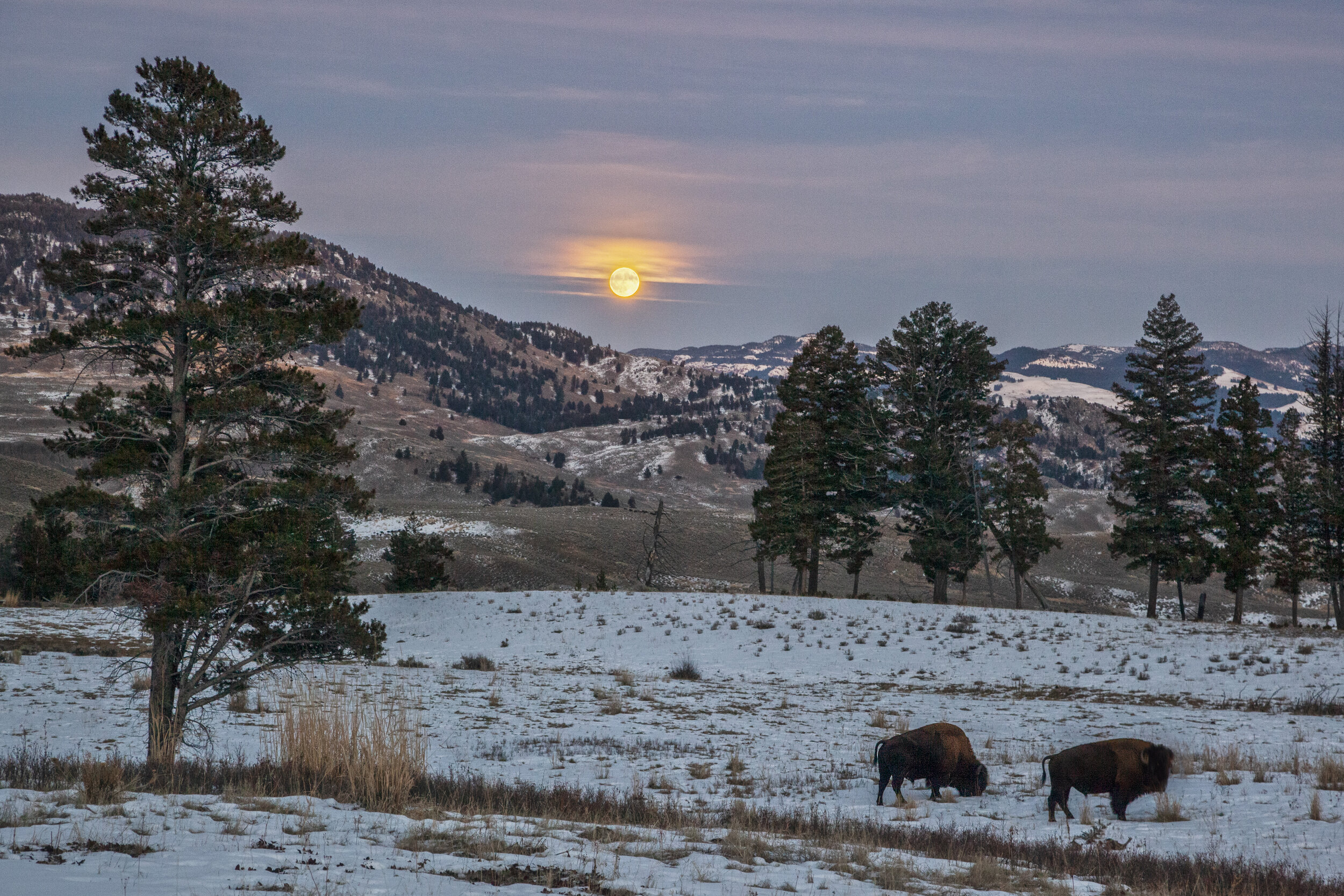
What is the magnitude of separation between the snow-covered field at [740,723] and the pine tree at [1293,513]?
1423cm

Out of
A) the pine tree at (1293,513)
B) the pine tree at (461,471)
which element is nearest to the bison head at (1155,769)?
the pine tree at (1293,513)

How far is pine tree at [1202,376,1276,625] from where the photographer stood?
1585 inches

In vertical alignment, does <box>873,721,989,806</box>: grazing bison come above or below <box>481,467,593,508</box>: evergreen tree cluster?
below

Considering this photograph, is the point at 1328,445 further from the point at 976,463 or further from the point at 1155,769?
the point at 1155,769

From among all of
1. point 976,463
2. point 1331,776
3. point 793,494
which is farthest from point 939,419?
point 1331,776

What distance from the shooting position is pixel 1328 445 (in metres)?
37.2

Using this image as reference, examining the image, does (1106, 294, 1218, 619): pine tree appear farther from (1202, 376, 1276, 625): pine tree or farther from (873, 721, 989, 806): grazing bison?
(873, 721, 989, 806): grazing bison

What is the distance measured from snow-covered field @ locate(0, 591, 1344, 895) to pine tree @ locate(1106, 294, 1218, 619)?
14.3 metres

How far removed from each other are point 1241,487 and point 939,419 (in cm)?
1473

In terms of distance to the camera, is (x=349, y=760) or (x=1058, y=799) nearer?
(x=349, y=760)

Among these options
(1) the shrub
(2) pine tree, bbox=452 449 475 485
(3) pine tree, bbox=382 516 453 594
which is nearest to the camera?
(1) the shrub

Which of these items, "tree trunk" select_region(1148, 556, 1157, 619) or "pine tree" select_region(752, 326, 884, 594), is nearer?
"pine tree" select_region(752, 326, 884, 594)

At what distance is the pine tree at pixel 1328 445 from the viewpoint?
3497 centimetres

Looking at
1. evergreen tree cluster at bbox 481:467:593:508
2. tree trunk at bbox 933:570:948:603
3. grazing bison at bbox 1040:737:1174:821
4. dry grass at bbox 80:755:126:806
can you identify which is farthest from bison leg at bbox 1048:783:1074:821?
evergreen tree cluster at bbox 481:467:593:508
